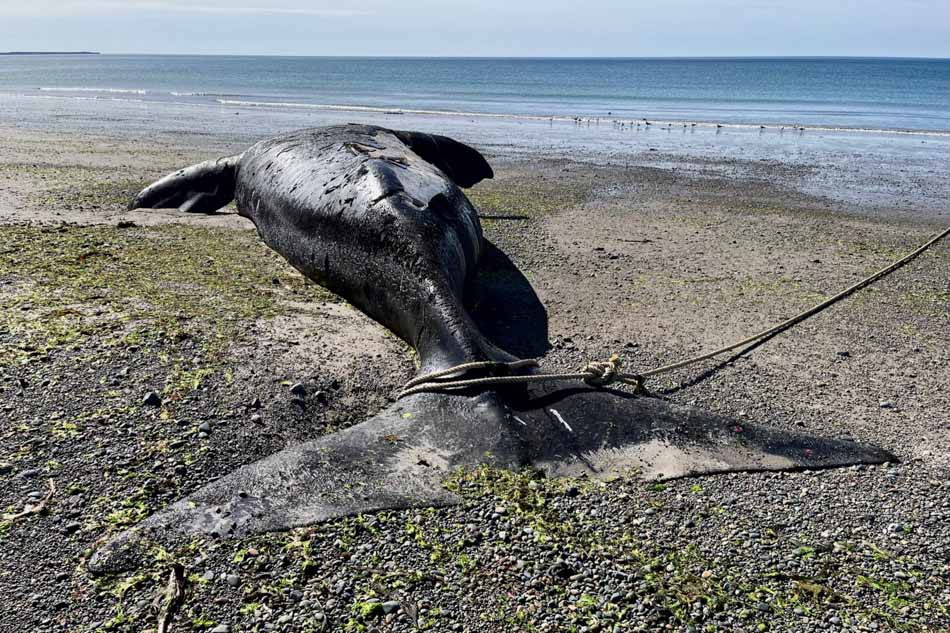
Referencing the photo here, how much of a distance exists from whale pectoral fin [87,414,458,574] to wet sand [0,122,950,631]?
96mm

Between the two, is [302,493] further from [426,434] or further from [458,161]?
[458,161]

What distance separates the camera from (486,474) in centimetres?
376

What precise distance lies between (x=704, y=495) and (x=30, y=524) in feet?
10.8

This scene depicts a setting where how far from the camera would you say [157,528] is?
3223 millimetres

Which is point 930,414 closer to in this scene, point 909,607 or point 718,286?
point 909,607

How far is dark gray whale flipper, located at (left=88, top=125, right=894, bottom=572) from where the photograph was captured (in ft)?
11.2

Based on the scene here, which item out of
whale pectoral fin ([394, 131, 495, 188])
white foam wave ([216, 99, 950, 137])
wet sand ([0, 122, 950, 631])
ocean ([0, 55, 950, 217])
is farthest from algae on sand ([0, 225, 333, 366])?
white foam wave ([216, 99, 950, 137])

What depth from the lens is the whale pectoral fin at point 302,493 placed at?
321 cm

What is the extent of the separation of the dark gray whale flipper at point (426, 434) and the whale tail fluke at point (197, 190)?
3.96m

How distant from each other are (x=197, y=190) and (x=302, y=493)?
304 inches

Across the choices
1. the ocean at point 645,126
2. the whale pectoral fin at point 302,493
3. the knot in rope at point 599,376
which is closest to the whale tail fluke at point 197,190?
the knot in rope at point 599,376

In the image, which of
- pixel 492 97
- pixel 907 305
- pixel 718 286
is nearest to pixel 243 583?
pixel 718 286

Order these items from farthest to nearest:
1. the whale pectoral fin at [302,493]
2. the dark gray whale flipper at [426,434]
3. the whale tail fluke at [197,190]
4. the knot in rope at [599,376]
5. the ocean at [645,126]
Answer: the ocean at [645,126] → the whale tail fluke at [197,190] → the knot in rope at [599,376] → the dark gray whale flipper at [426,434] → the whale pectoral fin at [302,493]

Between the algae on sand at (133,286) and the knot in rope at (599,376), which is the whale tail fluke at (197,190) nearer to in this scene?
the algae on sand at (133,286)
